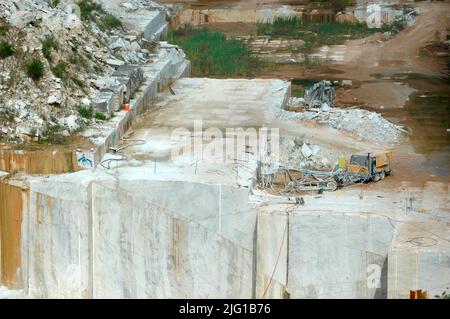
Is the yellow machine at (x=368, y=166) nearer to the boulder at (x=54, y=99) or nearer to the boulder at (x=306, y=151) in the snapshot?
the boulder at (x=306, y=151)

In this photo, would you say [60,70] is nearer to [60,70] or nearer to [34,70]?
[60,70]

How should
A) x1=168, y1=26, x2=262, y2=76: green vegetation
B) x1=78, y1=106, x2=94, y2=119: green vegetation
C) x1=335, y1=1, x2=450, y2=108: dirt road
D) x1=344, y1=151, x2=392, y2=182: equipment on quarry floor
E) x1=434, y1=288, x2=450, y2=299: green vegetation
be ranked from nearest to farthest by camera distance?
x1=434, y1=288, x2=450, y2=299: green vegetation
x1=344, y1=151, x2=392, y2=182: equipment on quarry floor
x1=78, y1=106, x2=94, y2=119: green vegetation
x1=335, y1=1, x2=450, y2=108: dirt road
x1=168, y1=26, x2=262, y2=76: green vegetation

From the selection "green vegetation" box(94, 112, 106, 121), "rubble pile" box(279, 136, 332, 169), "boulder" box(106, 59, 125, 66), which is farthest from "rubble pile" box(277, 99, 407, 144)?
"green vegetation" box(94, 112, 106, 121)

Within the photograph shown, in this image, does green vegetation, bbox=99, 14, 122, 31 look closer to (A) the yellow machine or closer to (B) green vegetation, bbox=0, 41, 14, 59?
(B) green vegetation, bbox=0, 41, 14, 59

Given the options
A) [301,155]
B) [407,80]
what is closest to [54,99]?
[301,155]

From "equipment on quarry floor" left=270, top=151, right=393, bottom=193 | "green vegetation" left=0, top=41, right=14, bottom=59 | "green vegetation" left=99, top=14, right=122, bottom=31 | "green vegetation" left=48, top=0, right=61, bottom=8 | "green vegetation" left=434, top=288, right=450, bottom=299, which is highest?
"green vegetation" left=48, top=0, right=61, bottom=8

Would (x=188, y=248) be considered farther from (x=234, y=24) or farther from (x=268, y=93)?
(x=234, y=24)

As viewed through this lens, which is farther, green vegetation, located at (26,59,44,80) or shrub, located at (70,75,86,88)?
shrub, located at (70,75,86,88)
